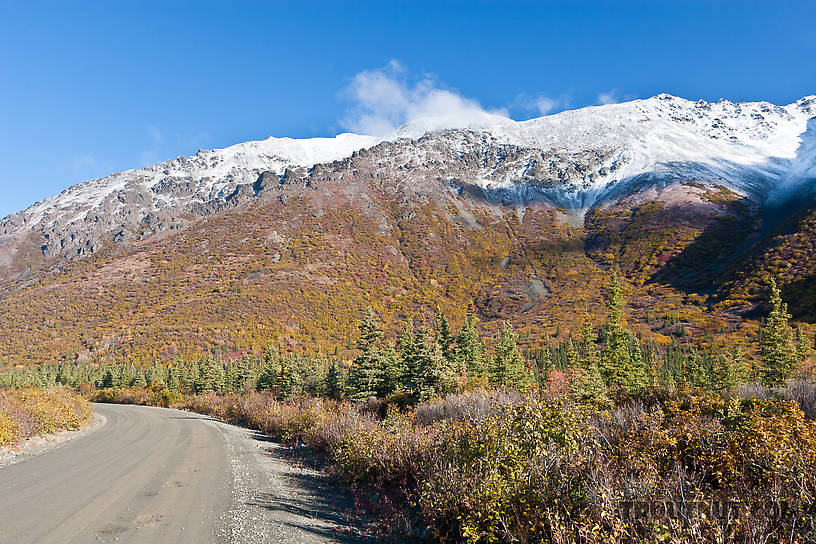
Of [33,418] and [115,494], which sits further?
[33,418]

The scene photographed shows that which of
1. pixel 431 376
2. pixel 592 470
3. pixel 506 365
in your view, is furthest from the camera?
pixel 506 365

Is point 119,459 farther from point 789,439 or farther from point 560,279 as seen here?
point 560,279

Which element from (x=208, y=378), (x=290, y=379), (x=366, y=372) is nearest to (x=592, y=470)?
(x=366, y=372)

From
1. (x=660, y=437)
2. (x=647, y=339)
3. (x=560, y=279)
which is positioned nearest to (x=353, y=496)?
(x=660, y=437)

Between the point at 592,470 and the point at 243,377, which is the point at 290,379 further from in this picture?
the point at 592,470

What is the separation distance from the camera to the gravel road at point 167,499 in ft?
23.2

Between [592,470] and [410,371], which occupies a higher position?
[592,470]

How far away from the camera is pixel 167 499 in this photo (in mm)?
8930

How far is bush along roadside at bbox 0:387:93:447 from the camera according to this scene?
48.5 ft

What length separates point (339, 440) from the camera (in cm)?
1250

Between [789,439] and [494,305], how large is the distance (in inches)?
5217

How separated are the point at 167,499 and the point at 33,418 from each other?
43.0 ft

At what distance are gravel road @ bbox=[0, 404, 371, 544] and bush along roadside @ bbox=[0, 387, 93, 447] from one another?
224cm

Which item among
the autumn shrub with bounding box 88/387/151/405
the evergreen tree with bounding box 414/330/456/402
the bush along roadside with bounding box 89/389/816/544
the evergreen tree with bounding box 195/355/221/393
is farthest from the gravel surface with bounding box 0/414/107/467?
the evergreen tree with bounding box 195/355/221/393
